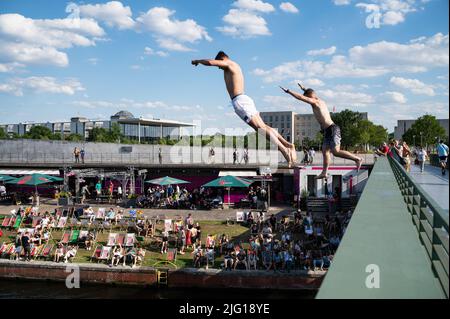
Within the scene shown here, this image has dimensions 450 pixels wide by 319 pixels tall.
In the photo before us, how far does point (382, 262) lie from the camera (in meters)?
3.82

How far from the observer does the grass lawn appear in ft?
67.0

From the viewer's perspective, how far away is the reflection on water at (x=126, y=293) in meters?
18.6

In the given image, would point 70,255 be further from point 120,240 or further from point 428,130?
point 428,130

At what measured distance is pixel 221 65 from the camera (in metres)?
5.25

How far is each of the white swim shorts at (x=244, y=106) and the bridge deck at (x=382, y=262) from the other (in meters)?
1.78

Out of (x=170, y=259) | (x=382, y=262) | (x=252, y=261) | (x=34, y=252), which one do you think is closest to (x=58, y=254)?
(x=34, y=252)

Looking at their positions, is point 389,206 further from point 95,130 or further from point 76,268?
point 95,130

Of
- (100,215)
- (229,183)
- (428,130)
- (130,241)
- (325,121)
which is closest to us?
(325,121)

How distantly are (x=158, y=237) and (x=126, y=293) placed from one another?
14.1 ft
